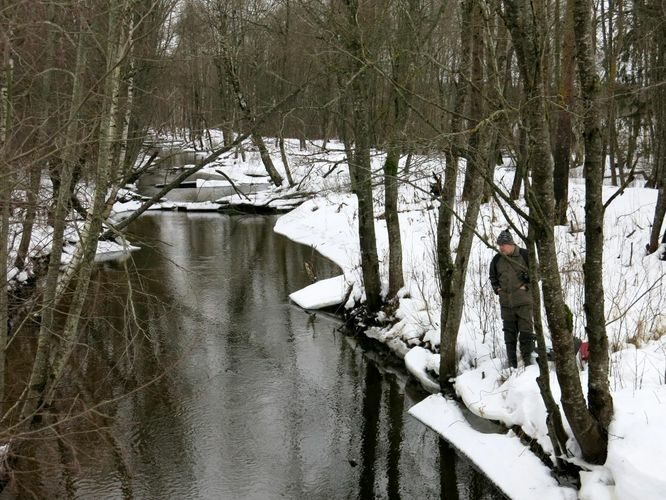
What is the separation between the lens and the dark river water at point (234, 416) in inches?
234

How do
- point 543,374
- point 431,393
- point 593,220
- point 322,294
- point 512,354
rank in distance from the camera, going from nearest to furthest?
point 593,220
point 543,374
point 512,354
point 431,393
point 322,294

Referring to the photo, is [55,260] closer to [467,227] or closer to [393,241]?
[467,227]

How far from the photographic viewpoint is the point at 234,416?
24.4ft

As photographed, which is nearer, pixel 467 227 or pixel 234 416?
pixel 467 227

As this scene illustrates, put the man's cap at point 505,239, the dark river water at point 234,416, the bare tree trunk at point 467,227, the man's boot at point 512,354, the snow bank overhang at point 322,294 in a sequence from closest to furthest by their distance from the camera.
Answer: the dark river water at point 234,416 < the bare tree trunk at point 467,227 < the man's cap at point 505,239 < the man's boot at point 512,354 < the snow bank overhang at point 322,294

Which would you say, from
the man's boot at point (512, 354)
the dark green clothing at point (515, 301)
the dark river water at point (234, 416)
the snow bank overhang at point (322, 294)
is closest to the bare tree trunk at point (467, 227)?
the dark green clothing at point (515, 301)

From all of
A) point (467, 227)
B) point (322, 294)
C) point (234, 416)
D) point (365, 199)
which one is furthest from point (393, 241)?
point (234, 416)

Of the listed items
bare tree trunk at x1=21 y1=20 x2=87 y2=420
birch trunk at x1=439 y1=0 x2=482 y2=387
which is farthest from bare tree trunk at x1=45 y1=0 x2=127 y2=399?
birch trunk at x1=439 y1=0 x2=482 y2=387

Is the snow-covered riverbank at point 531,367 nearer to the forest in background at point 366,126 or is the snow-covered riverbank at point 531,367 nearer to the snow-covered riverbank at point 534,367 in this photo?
the snow-covered riverbank at point 534,367

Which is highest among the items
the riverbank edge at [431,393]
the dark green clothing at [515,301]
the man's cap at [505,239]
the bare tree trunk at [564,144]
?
the bare tree trunk at [564,144]

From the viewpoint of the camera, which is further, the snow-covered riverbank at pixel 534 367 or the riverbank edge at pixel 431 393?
the riverbank edge at pixel 431 393

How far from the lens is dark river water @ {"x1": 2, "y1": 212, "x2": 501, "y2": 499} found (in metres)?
5.95

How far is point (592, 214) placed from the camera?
444cm

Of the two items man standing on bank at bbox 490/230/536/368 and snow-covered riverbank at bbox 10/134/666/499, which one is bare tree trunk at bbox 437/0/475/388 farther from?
man standing on bank at bbox 490/230/536/368
